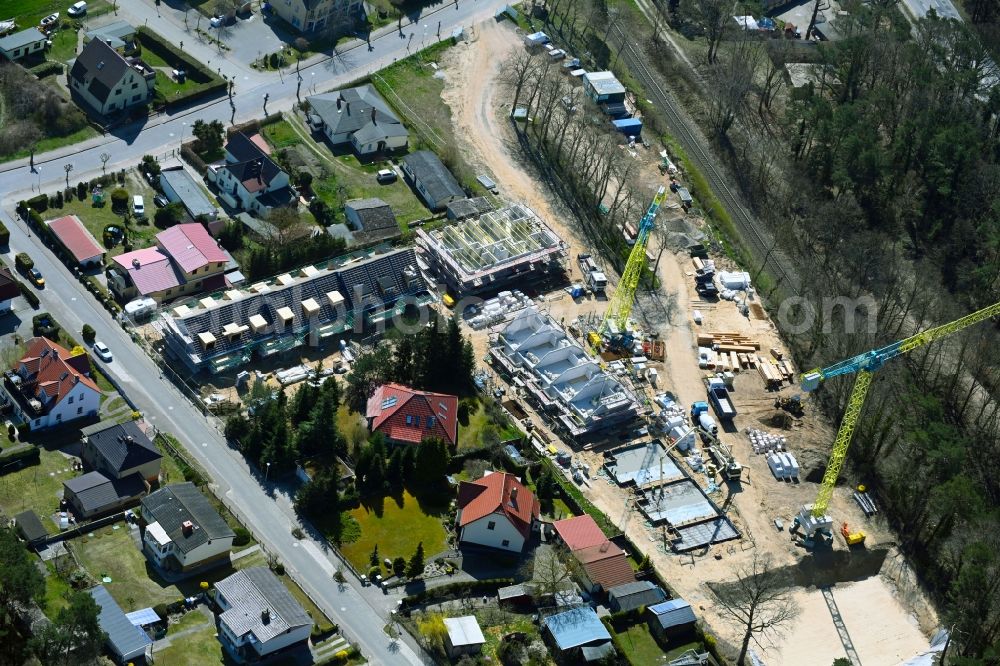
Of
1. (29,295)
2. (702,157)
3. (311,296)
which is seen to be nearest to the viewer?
(29,295)

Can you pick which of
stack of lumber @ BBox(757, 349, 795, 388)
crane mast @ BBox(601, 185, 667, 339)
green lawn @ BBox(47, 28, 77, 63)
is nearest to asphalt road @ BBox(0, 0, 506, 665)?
green lawn @ BBox(47, 28, 77, 63)

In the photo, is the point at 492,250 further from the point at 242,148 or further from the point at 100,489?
the point at 100,489

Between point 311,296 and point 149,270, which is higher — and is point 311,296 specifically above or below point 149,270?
above

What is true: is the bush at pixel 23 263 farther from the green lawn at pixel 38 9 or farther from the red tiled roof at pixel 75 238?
the green lawn at pixel 38 9

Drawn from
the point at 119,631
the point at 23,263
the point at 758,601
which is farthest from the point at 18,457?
the point at 758,601

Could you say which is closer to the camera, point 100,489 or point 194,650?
point 194,650

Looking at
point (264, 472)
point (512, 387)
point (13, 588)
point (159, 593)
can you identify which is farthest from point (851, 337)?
point (13, 588)

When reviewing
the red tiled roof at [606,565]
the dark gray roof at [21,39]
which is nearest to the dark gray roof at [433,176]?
the dark gray roof at [21,39]
